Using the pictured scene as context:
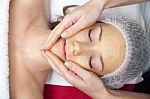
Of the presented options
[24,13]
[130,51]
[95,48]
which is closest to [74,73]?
[95,48]

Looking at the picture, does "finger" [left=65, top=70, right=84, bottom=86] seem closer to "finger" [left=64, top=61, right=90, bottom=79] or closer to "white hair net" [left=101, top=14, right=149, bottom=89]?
"finger" [left=64, top=61, right=90, bottom=79]

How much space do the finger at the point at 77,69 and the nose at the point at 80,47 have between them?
0.15 ft

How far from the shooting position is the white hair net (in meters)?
1.33

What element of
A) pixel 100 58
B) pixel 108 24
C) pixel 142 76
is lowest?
pixel 142 76

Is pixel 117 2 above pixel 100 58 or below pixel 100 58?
above

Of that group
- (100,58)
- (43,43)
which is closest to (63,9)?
(43,43)

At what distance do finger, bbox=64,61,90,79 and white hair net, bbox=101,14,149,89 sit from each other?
4.6 inches

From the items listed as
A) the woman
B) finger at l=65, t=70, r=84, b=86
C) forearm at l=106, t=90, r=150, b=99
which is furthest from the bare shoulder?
forearm at l=106, t=90, r=150, b=99

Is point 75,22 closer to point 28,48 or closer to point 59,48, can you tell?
point 59,48

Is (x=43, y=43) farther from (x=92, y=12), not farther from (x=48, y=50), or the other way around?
(x=92, y=12)

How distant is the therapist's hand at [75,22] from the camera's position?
1.26 meters

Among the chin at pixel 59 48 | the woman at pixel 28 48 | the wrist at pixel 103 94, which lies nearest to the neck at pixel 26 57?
the woman at pixel 28 48

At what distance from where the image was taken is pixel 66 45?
4.29 feet

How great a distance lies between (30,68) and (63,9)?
0.96ft
